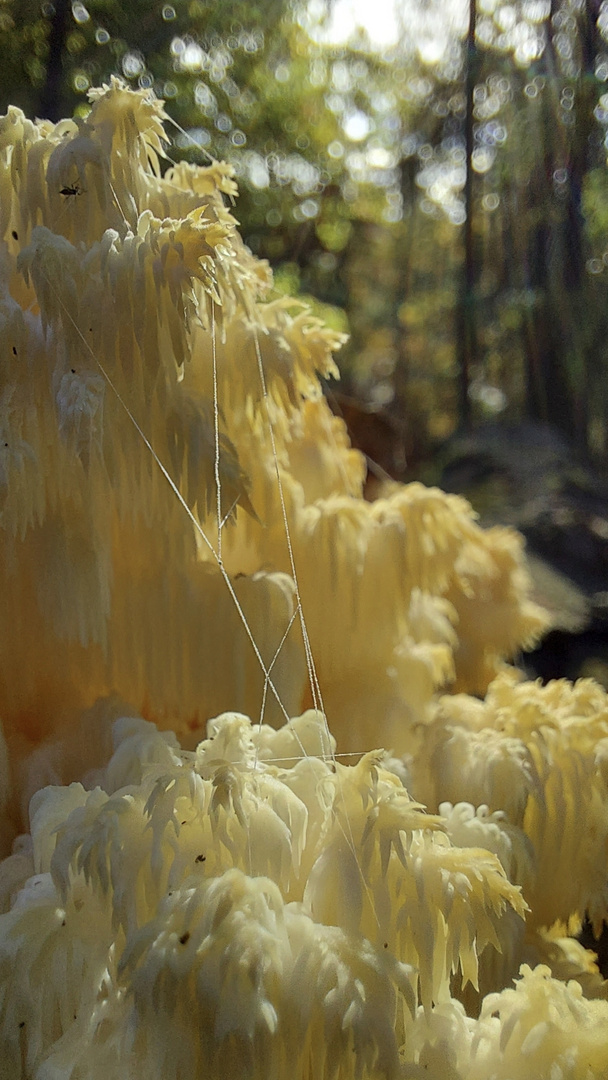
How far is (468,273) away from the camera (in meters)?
2.28

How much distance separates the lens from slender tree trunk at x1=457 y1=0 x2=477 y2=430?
1652mm

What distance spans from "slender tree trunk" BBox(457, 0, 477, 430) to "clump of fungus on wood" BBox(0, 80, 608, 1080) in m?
0.91

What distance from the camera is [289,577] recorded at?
3.79 feet

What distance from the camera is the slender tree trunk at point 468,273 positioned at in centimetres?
165

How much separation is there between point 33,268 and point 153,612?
544mm

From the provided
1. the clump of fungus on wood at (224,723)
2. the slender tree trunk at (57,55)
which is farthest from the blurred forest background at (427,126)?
the clump of fungus on wood at (224,723)

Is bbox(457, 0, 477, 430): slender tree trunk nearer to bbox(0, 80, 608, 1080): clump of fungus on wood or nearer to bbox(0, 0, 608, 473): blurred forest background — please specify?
bbox(0, 0, 608, 473): blurred forest background

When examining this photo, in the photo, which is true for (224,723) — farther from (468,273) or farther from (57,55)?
(468,273)

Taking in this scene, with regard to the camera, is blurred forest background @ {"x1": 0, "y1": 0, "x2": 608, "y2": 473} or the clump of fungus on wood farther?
blurred forest background @ {"x1": 0, "y1": 0, "x2": 608, "y2": 473}

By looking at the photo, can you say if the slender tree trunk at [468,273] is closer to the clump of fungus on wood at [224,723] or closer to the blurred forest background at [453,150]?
the blurred forest background at [453,150]

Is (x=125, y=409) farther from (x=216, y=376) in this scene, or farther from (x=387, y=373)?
(x=387, y=373)

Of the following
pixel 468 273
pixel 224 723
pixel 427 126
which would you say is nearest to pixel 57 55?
pixel 427 126

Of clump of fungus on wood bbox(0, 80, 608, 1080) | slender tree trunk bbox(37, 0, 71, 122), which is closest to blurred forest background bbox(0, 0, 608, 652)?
slender tree trunk bbox(37, 0, 71, 122)

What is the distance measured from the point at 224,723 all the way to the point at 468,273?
1.92 m
